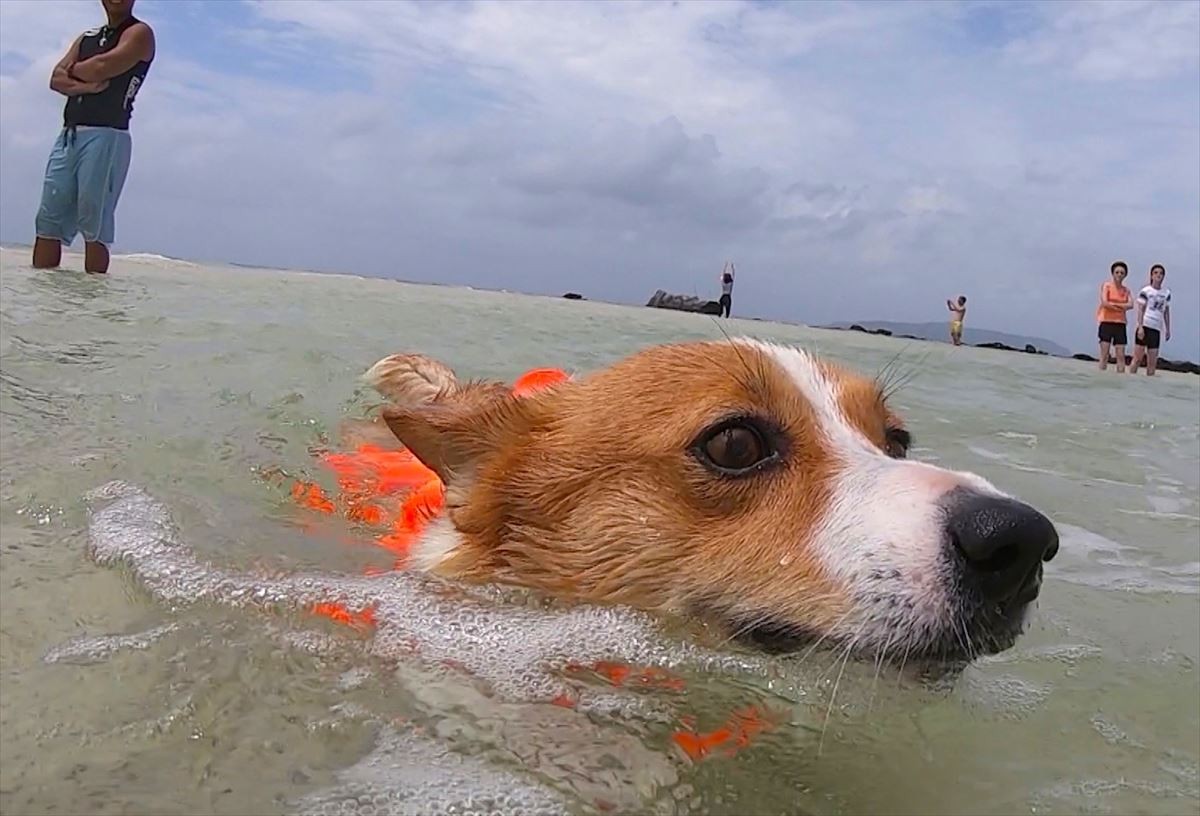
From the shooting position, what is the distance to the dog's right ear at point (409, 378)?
491 cm

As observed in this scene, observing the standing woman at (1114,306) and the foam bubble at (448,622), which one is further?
the standing woman at (1114,306)

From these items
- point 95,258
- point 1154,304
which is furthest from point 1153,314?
point 95,258

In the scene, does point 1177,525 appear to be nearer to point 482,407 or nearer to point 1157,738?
point 1157,738

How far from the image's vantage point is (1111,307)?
1706 centimetres

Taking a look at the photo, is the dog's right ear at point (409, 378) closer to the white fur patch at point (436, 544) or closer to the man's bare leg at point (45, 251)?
the white fur patch at point (436, 544)

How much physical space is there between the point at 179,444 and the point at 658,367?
2.28 m

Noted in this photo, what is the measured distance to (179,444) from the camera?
179 inches

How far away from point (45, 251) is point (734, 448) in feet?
28.5

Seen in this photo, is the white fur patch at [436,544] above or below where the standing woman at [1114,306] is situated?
below

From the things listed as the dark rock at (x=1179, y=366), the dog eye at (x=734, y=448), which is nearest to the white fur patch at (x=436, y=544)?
the dog eye at (x=734, y=448)

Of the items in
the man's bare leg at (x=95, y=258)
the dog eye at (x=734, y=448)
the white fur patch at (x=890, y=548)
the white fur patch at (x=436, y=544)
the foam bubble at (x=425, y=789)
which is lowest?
the foam bubble at (x=425, y=789)

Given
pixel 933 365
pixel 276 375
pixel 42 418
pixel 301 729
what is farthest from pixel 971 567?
pixel 933 365

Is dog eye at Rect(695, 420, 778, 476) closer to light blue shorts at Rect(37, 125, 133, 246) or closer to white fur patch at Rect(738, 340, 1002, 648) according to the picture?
white fur patch at Rect(738, 340, 1002, 648)

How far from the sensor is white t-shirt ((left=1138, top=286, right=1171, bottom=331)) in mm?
16500
